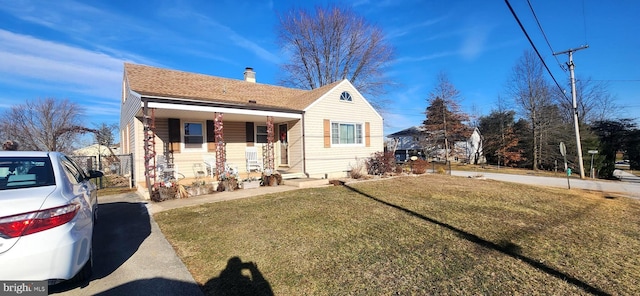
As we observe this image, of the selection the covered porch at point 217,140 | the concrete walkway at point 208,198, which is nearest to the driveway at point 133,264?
the concrete walkway at point 208,198

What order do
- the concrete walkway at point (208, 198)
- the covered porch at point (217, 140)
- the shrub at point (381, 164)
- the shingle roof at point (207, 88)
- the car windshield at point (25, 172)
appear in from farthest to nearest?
the shrub at point (381, 164) < the shingle roof at point (207, 88) < the covered porch at point (217, 140) < the concrete walkway at point (208, 198) < the car windshield at point (25, 172)

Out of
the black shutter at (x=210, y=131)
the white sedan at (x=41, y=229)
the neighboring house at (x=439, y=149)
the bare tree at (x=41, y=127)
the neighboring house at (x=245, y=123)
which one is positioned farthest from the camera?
the neighboring house at (x=439, y=149)

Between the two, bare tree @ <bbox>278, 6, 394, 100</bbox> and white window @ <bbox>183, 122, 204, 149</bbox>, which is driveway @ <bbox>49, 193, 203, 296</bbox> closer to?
white window @ <bbox>183, 122, 204, 149</bbox>

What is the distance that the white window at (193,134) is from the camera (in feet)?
35.1

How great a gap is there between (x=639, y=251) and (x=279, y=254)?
5048mm

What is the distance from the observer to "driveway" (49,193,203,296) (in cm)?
270

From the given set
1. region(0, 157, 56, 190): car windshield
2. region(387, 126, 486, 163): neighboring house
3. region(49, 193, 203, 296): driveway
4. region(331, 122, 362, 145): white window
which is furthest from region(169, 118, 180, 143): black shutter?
region(387, 126, 486, 163): neighboring house

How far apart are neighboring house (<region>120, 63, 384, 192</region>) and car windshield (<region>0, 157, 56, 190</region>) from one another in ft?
18.1

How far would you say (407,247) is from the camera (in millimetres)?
3744

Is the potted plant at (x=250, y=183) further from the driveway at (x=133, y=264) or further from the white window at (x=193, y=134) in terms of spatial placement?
the driveway at (x=133, y=264)

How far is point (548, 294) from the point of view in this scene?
2.54m

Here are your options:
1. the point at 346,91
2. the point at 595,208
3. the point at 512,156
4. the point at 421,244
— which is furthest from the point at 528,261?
the point at 512,156

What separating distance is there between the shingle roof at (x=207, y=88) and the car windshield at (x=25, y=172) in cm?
657

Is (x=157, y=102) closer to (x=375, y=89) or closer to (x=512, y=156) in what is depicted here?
(x=375, y=89)
